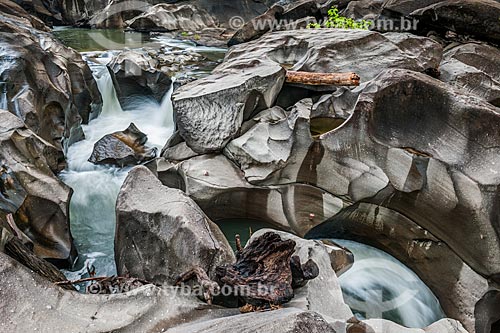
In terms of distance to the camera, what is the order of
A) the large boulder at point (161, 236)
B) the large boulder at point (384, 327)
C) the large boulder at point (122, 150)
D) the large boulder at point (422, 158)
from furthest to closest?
the large boulder at point (122, 150)
the large boulder at point (422, 158)
the large boulder at point (161, 236)
the large boulder at point (384, 327)

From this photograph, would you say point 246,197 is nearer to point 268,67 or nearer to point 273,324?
point 268,67

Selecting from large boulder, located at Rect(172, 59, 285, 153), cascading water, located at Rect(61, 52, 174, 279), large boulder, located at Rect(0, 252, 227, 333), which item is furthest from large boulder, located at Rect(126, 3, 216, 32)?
large boulder, located at Rect(0, 252, 227, 333)

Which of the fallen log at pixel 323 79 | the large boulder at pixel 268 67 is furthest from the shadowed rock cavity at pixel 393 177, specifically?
the fallen log at pixel 323 79

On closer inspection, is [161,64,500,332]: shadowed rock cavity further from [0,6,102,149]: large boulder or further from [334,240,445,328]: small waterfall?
[0,6,102,149]: large boulder

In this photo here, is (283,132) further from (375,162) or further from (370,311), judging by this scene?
(370,311)

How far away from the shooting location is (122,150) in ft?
22.9

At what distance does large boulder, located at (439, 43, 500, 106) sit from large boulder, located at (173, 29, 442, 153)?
0.33 meters

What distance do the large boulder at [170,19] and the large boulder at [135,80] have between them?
10577mm

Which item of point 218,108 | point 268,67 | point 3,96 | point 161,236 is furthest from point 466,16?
point 3,96

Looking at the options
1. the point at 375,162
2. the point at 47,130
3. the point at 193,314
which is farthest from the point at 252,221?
the point at 47,130

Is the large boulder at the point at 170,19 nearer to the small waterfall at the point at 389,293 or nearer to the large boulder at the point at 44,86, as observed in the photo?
the large boulder at the point at 44,86

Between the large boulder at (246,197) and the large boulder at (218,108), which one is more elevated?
the large boulder at (218,108)

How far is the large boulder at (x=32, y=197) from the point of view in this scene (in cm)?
434

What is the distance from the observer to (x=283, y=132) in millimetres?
5355
